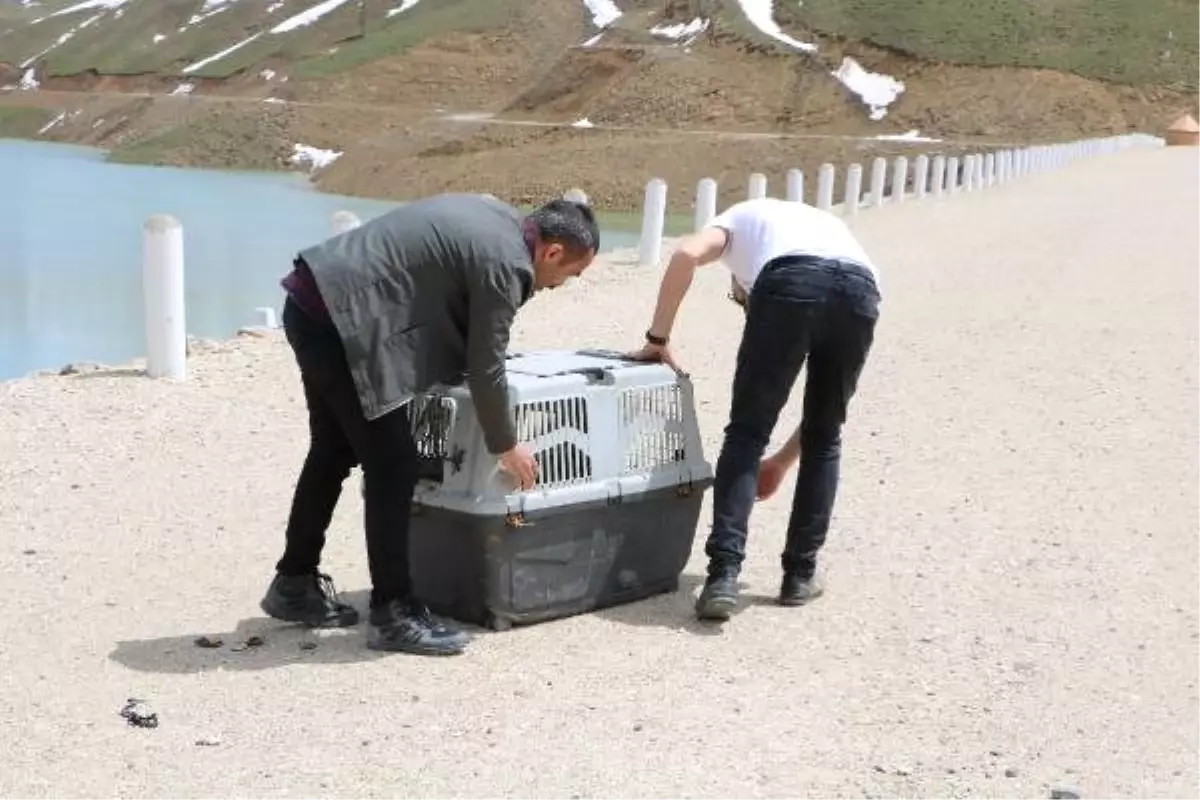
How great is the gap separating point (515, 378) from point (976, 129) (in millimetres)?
69039

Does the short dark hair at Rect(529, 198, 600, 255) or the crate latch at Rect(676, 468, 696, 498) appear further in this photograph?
the crate latch at Rect(676, 468, 696, 498)

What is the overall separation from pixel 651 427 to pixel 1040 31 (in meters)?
80.7

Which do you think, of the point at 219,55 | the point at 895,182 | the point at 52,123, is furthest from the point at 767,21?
the point at 219,55

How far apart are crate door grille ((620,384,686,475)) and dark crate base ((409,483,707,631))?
0.12 m

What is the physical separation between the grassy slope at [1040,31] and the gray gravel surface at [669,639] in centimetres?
7109

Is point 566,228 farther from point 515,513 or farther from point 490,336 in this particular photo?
point 515,513

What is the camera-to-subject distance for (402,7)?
132375 millimetres

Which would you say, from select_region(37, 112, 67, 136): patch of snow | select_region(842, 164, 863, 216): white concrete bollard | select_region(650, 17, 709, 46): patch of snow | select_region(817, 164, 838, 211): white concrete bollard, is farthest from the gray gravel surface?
select_region(37, 112, 67, 136): patch of snow

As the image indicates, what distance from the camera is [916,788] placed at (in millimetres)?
4281

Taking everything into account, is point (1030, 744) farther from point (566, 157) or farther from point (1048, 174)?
point (566, 157)

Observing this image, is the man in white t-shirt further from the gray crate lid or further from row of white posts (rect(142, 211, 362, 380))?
row of white posts (rect(142, 211, 362, 380))

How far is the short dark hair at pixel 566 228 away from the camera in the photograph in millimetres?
4934

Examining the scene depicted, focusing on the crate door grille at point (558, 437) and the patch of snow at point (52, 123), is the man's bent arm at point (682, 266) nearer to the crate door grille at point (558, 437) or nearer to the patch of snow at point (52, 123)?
the crate door grille at point (558, 437)

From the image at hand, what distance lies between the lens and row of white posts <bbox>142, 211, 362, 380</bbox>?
9.85m
